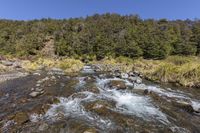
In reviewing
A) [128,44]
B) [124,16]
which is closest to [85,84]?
[128,44]

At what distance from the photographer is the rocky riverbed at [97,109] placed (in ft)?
41.0

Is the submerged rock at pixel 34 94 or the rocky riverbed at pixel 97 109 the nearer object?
the rocky riverbed at pixel 97 109

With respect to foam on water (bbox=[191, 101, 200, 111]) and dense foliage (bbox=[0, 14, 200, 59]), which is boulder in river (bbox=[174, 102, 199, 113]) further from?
dense foliage (bbox=[0, 14, 200, 59])

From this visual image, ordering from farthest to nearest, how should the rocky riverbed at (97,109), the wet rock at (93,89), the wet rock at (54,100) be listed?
the wet rock at (93,89) < the wet rock at (54,100) < the rocky riverbed at (97,109)

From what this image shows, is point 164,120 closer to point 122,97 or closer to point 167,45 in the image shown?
point 122,97

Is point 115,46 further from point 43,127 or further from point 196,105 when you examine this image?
point 43,127

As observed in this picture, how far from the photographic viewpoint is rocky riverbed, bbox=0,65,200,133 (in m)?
12.5

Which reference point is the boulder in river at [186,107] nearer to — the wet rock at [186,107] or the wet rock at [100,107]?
the wet rock at [186,107]

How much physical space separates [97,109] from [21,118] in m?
4.51

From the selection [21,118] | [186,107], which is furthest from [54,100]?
[186,107]

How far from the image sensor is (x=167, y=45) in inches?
1983

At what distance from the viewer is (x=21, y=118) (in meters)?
13.5

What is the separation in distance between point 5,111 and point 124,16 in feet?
235

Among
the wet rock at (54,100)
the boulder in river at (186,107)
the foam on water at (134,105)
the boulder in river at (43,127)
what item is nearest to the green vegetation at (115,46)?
the foam on water at (134,105)
